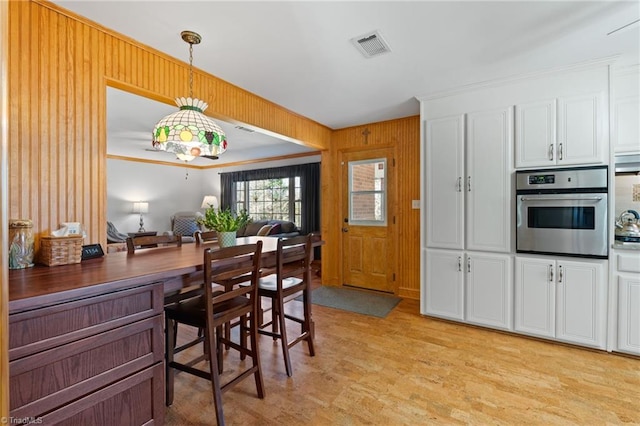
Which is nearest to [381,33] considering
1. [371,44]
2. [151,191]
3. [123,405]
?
[371,44]

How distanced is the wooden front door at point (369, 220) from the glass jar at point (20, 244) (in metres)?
3.61

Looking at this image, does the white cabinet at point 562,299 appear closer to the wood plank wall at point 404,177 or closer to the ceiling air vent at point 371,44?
the wood plank wall at point 404,177

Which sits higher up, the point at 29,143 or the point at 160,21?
the point at 160,21

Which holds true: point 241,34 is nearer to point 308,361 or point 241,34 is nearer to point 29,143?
point 29,143

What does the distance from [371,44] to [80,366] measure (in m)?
2.54

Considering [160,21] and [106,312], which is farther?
[160,21]

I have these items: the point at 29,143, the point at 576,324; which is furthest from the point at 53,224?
the point at 576,324

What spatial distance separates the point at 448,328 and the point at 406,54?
2.60 meters

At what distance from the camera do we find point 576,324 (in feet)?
8.46

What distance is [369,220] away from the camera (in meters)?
4.43

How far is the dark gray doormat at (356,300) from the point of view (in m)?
3.53

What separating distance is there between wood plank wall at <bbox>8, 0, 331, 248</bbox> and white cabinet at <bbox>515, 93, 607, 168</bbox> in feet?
10.5

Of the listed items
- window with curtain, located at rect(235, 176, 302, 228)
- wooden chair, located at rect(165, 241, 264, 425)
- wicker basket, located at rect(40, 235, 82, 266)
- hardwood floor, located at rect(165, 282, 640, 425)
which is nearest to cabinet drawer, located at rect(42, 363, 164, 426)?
wooden chair, located at rect(165, 241, 264, 425)

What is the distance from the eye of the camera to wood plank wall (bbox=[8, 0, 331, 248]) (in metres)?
1.67
